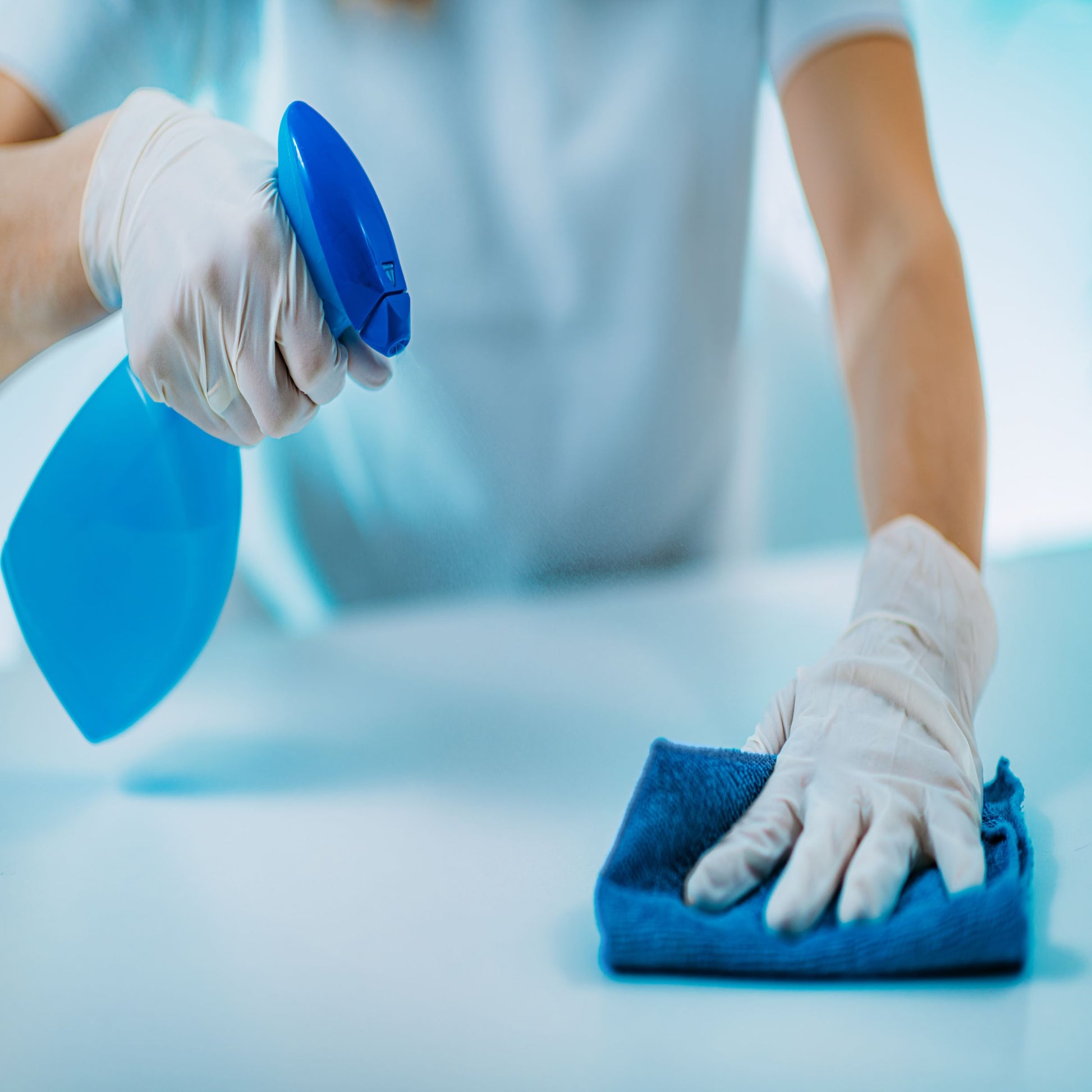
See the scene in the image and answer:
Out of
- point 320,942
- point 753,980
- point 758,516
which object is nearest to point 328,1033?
point 320,942

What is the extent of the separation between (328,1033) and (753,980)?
23 centimetres

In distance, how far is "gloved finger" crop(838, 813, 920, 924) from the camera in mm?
561

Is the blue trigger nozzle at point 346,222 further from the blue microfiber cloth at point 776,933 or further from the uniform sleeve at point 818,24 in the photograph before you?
the uniform sleeve at point 818,24

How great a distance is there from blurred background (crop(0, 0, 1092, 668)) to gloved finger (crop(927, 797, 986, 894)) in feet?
2.86

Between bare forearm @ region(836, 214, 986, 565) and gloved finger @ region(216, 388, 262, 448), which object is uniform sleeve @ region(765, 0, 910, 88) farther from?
gloved finger @ region(216, 388, 262, 448)

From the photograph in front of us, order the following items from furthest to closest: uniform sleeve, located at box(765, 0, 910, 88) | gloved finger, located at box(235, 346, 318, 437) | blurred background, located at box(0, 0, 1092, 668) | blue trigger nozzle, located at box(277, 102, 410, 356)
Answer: blurred background, located at box(0, 0, 1092, 668) → uniform sleeve, located at box(765, 0, 910, 88) → gloved finger, located at box(235, 346, 318, 437) → blue trigger nozzle, located at box(277, 102, 410, 356)

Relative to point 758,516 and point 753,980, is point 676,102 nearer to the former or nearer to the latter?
point 758,516

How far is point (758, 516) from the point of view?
5.21 feet

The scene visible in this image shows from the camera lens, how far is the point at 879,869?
58 centimetres

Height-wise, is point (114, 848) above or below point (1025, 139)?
below

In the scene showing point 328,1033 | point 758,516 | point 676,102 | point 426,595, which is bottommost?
point 328,1033

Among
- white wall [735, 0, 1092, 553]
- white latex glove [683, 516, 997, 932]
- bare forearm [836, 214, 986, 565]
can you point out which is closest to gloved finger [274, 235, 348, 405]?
white latex glove [683, 516, 997, 932]

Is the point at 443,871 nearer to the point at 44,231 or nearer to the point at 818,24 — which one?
the point at 44,231

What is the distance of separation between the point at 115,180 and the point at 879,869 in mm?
781
